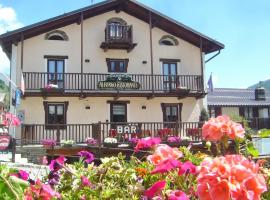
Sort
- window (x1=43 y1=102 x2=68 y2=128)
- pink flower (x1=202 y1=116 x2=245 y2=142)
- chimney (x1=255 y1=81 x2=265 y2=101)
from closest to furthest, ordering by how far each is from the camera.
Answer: pink flower (x1=202 y1=116 x2=245 y2=142) < window (x1=43 y1=102 x2=68 y2=128) < chimney (x1=255 y1=81 x2=265 y2=101)

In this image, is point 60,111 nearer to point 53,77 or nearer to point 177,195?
point 53,77

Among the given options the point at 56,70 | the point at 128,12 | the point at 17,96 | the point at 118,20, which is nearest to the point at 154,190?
the point at 17,96

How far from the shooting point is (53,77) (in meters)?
19.3

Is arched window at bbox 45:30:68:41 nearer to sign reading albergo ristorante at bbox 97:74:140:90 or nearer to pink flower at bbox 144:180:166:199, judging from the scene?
sign reading albergo ristorante at bbox 97:74:140:90

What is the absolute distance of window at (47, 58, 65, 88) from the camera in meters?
19.2

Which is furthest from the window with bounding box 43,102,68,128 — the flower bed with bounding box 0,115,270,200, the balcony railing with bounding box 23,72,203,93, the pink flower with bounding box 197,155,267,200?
the pink flower with bounding box 197,155,267,200

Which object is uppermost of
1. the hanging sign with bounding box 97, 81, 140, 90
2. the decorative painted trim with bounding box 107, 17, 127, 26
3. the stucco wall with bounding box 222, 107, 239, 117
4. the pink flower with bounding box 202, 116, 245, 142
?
the decorative painted trim with bounding box 107, 17, 127, 26

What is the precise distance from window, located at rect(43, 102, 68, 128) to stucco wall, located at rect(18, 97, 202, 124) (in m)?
0.20

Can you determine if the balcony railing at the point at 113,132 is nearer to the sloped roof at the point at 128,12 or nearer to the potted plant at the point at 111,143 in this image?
the potted plant at the point at 111,143

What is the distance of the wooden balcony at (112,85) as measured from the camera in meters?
18.8

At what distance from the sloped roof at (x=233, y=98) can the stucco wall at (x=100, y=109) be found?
33.0 feet

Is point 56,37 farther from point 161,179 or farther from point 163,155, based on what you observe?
point 163,155

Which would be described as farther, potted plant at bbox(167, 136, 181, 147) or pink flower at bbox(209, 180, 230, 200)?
potted plant at bbox(167, 136, 181, 147)

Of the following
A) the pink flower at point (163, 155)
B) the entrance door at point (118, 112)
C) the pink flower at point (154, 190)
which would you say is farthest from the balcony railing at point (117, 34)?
the pink flower at point (154, 190)
